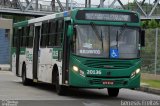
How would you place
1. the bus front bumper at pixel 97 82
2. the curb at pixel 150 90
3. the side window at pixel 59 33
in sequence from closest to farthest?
1. the bus front bumper at pixel 97 82
2. the side window at pixel 59 33
3. the curb at pixel 150 90

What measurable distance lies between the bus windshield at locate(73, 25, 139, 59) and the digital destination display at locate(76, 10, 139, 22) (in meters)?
0.30

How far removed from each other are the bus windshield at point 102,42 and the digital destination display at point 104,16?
298 millimetres

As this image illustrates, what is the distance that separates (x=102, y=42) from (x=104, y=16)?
0.94 meters

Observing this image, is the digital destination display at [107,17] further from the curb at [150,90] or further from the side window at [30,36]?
the side window at [30,36]

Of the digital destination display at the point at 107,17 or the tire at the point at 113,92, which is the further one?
the tire at the point at 113,92

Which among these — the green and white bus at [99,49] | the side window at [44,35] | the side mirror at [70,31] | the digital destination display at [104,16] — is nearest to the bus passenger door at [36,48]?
the side window at [44,35]

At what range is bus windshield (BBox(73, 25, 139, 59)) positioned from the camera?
1805cm

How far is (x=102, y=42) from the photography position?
18109 mm

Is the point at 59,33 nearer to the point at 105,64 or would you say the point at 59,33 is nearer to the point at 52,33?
the point at 52,33

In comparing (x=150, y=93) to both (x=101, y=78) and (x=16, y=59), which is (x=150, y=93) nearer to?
(x=101, y=78)

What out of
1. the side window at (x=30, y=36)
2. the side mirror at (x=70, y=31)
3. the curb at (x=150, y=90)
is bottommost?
the curb at (x=150, y=90)

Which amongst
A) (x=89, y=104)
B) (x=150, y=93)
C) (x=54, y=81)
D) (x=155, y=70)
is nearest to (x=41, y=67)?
(x=54, y=81)

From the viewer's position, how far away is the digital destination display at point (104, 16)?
723 inches

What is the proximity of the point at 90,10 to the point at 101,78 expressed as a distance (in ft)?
7.49
